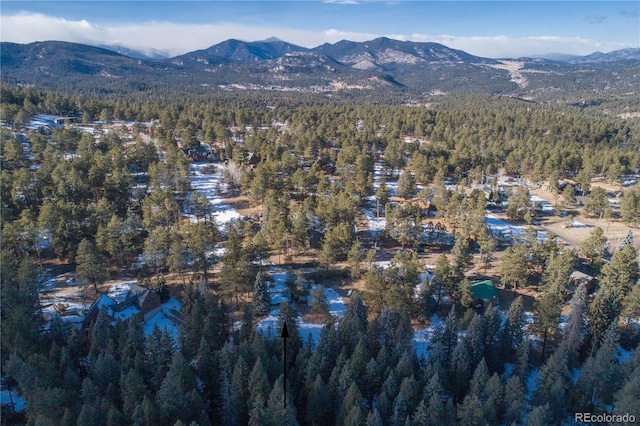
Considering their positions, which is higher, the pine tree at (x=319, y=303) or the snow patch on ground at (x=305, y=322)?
the pine tree at (x=319, y=303)

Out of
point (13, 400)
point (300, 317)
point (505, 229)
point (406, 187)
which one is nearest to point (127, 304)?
point (13, 400)

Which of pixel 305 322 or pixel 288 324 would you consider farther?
pixel 305 322

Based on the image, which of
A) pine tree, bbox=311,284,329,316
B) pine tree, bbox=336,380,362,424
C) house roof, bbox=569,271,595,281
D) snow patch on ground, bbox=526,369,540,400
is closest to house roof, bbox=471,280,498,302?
snow patch on ground, bbox=526,369,540,400

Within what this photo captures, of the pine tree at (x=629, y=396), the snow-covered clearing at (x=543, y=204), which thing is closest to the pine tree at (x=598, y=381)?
the pine tree at (x=629, y=396)

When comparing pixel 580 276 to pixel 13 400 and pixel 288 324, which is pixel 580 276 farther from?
pixel 13 400

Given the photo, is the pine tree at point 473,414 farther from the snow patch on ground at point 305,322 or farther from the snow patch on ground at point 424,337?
the snow patch on ground at point 305,322

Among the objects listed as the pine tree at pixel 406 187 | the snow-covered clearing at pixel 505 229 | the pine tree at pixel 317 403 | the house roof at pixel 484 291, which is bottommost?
the pine tree at pixel 317 403

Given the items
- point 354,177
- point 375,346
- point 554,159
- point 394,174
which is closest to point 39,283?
point 375,346
